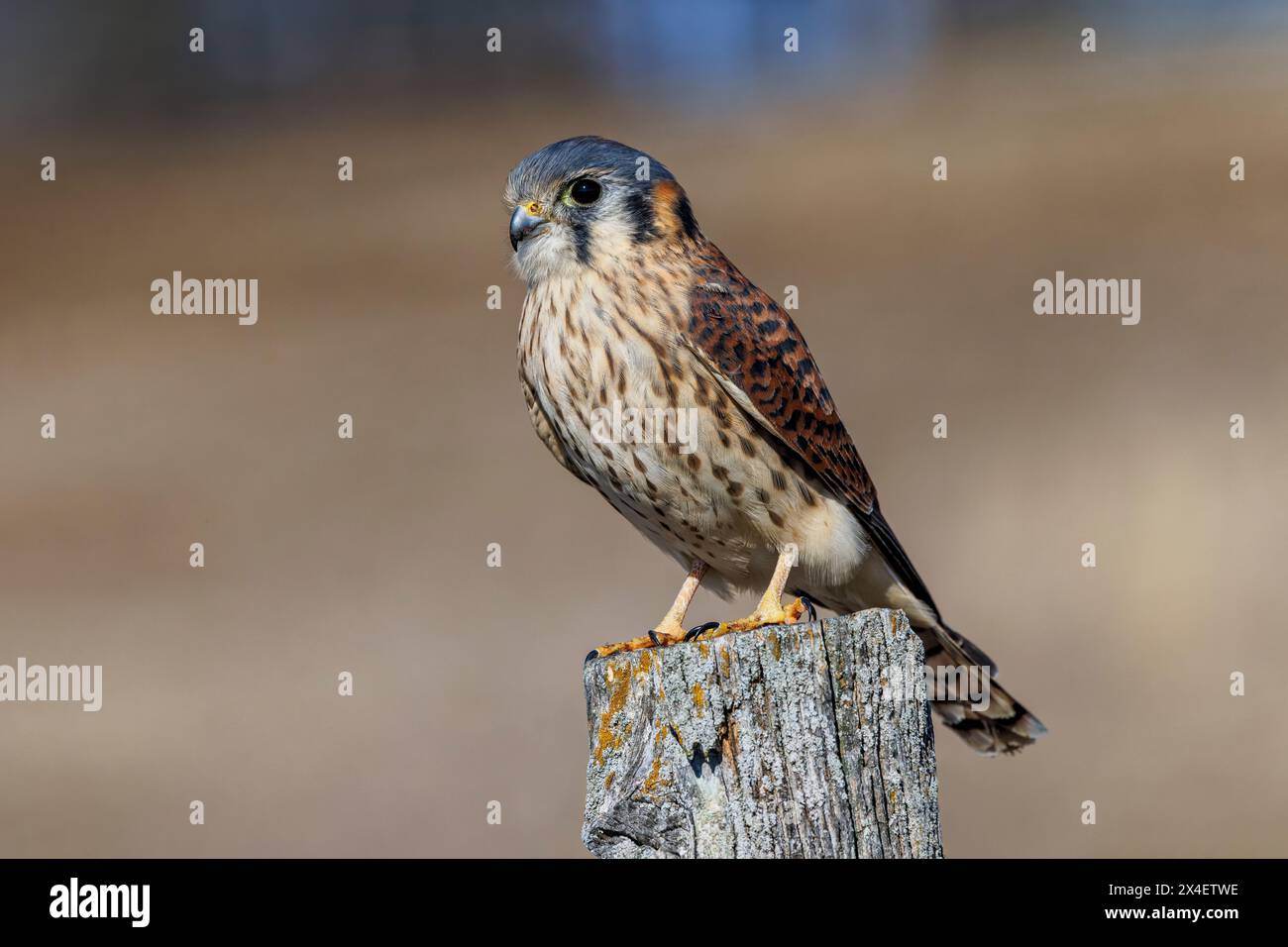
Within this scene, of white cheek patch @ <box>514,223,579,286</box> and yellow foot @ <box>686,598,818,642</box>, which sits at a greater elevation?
white cheek patch @ <box>514,223,579,286</box>

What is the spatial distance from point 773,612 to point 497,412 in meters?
7.90

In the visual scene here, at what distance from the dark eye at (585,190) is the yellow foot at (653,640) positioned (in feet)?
4.27

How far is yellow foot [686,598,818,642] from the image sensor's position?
395 centimetres

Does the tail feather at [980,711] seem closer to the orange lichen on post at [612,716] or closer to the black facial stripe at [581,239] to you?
the black facial stripe at [581,239]

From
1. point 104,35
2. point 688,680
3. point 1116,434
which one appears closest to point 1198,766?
point 1116,434

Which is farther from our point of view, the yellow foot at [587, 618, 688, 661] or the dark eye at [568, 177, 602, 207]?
the dark eye at [568, 177, 602, 207]

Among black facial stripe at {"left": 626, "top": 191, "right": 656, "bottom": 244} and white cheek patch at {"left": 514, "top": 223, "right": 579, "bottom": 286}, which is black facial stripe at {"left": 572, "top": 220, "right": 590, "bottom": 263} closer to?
white cheek patch at {"left": 514, "top": 223, "right": 579, "bottom": 286}

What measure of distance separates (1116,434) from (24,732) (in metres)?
7.55

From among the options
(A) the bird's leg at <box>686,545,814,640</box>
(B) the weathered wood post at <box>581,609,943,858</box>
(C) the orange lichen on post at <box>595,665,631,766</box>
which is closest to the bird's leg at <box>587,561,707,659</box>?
(A) the bird's leg at <box>686,545,814,640</box>

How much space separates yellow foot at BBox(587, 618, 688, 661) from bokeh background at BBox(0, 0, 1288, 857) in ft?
11.8

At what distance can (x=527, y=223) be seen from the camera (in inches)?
180

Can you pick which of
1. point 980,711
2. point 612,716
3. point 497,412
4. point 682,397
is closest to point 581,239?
point 682,397

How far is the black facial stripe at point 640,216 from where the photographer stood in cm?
460

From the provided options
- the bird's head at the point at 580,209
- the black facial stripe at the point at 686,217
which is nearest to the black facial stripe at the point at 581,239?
A: the bird's head at the point at 580,209
